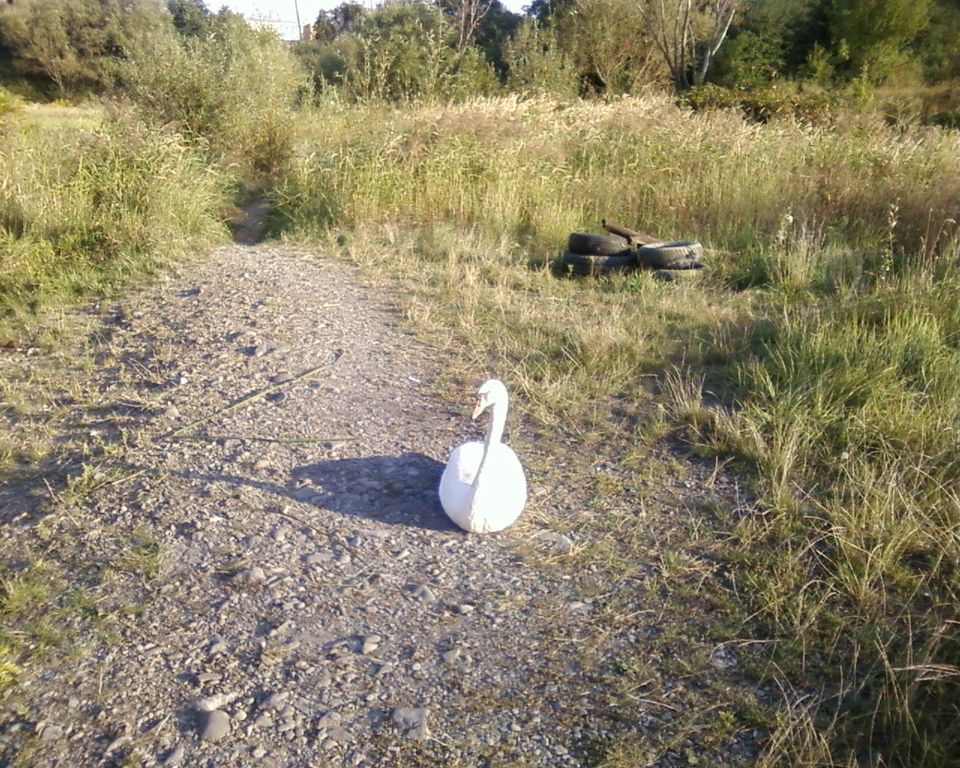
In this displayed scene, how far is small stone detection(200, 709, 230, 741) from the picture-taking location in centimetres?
273

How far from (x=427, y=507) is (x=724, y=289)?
4.02 meters

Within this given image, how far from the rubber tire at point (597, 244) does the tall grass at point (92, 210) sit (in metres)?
3.48

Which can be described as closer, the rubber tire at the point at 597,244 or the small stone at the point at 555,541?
the small stone at the point at 555,541

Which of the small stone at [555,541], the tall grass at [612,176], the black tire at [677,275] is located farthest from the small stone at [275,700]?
the tall grass at [612,176]

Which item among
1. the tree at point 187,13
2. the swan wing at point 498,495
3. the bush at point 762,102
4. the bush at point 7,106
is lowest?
the swan wing at point 498,495

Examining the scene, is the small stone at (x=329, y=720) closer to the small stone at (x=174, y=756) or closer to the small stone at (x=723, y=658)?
the small stone at (x=174, y=756)

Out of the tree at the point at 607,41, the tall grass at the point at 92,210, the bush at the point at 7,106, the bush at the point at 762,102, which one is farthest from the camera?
the tree at the point at 607,41

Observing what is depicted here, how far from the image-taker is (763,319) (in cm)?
598

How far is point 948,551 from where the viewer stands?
11.0 feet

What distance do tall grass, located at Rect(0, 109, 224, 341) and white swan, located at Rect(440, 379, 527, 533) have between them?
4505 mm

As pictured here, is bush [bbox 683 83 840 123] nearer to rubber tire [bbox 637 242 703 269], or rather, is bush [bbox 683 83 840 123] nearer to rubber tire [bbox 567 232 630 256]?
rubber tire [bbox 567 232 630 256]

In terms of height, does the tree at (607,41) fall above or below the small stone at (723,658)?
above

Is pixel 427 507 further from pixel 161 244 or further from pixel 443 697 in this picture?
pixel 161 244

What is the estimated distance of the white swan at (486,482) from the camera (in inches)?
143
